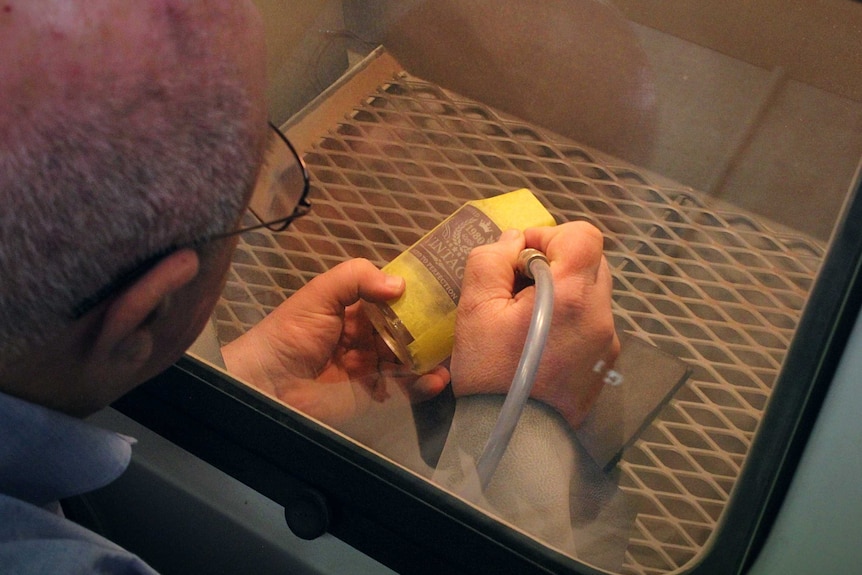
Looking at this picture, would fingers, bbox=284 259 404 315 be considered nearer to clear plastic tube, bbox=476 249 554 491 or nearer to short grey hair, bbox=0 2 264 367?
clear plastic tube, bbox=476 249 554 491

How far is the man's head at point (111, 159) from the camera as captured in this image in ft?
1.78

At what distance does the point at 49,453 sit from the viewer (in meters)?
0.72

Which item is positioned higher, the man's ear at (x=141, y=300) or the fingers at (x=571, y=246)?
the man's ear at (x=141, y=300)

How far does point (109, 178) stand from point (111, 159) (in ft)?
0.05

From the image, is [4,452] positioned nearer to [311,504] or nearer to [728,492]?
[311,504]

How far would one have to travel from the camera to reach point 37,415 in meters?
0.69

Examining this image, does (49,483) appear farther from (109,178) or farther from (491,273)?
(491,273)

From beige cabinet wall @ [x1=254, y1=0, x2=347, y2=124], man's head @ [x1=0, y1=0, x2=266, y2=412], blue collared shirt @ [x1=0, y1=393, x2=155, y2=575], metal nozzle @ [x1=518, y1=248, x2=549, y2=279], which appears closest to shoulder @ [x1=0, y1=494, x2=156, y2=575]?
blue collared shirt @ [x1=0, y1=393, x2=155, y2=575]

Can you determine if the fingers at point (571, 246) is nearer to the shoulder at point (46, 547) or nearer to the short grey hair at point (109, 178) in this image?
the short grey hair at point (109, 178)

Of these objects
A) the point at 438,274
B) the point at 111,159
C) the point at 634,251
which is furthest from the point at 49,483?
the point at 634,251

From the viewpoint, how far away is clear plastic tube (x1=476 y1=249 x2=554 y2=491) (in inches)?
32.6

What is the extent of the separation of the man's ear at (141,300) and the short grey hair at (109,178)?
16 millimetres

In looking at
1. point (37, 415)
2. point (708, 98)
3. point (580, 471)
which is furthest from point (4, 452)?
point (708, 98)

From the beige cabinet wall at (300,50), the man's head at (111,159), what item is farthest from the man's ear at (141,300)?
the beige cabinet wall at (300,50)
